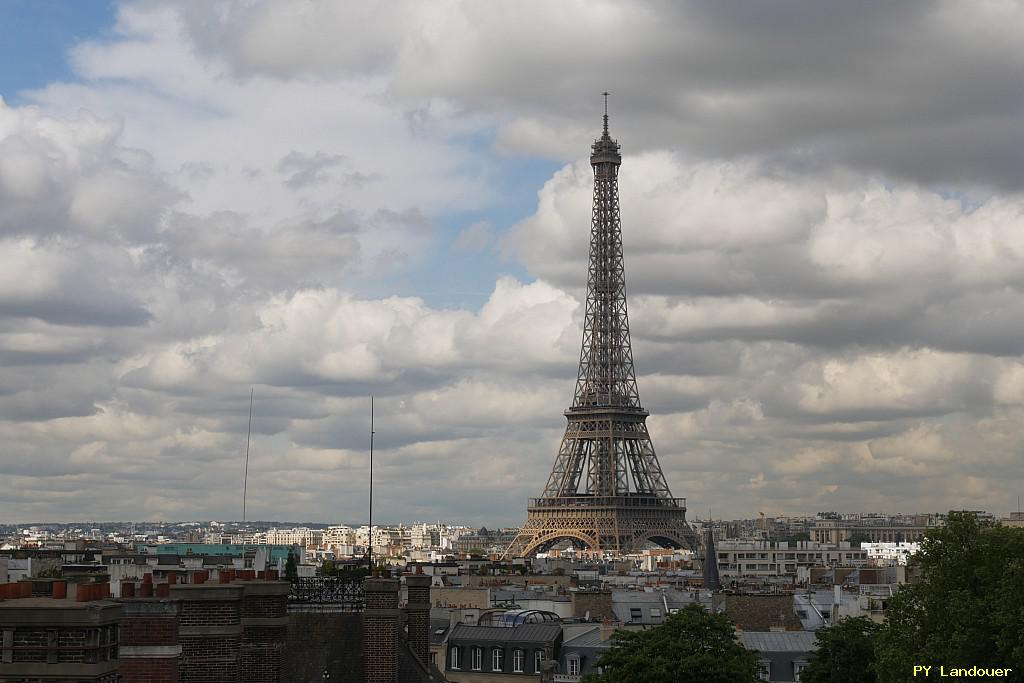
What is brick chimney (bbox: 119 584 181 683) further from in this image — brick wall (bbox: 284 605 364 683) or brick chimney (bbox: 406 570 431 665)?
brick chimney (bbox: 406 570 431 665)

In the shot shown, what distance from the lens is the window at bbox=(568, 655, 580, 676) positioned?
74.6m

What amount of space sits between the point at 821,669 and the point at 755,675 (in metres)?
2.39

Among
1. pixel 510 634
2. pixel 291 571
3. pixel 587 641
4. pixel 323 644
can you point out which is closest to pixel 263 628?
pixel 323 644

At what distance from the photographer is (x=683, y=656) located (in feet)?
201

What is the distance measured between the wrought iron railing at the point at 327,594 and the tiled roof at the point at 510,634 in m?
42.8

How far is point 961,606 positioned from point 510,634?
27.2 m

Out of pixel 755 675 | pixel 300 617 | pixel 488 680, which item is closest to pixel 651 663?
pixel 755 675

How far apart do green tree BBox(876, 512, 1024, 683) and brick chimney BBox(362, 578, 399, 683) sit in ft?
82.4

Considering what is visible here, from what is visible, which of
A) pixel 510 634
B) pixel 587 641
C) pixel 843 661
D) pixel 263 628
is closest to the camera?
pixel 263 628

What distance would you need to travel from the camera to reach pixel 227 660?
25.9 m

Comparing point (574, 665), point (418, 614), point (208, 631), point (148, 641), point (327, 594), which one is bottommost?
point (148, 641)

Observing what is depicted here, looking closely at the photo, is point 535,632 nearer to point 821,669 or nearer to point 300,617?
point 821,669

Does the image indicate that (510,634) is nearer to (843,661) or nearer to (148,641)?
(843,661)

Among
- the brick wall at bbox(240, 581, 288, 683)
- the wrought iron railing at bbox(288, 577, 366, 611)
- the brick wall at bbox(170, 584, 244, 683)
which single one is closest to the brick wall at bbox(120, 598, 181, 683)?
the brick wall at bbox(170, 584, 244, 683)
